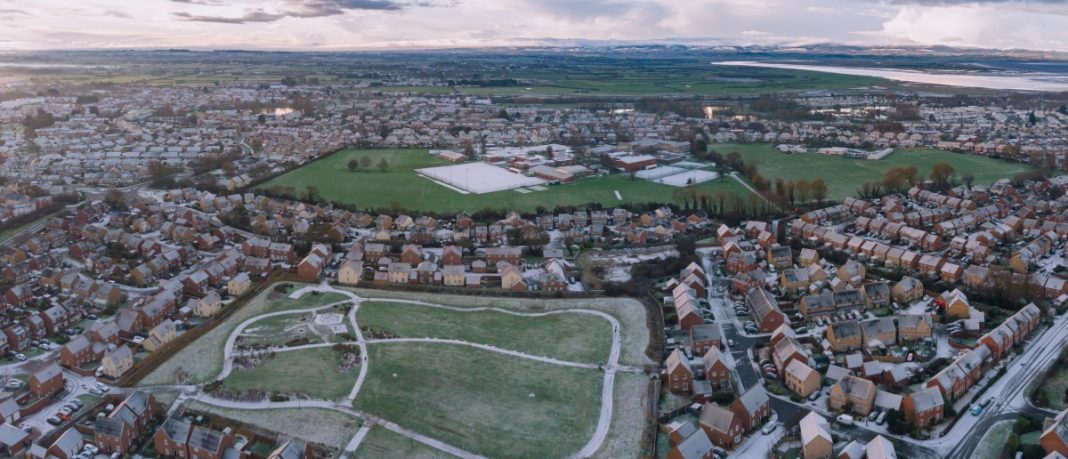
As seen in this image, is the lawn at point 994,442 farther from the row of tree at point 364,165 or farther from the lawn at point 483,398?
the row of tree at point 364,165

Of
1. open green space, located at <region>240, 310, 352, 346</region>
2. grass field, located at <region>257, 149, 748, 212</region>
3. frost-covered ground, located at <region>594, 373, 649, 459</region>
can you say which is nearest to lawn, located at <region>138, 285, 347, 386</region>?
open green space, located at <region>240, 310, 352, 346</region>

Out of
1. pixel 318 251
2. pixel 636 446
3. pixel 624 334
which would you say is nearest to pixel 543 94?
pixel 318 251

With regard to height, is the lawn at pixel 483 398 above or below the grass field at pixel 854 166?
below

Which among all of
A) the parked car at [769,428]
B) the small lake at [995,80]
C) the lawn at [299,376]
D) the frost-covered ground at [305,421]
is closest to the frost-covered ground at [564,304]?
the lawn at [299,376]

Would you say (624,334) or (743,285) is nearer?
(624,334)

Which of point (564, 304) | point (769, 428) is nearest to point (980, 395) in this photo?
point (769, 428)

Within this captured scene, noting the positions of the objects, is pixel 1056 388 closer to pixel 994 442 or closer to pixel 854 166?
pixel 994 442

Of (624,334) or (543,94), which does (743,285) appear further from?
(543,94)
